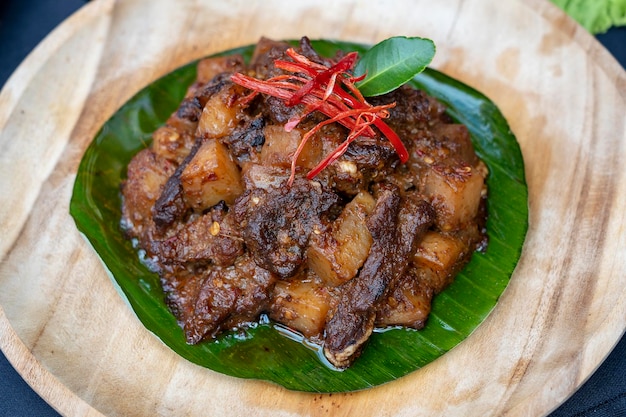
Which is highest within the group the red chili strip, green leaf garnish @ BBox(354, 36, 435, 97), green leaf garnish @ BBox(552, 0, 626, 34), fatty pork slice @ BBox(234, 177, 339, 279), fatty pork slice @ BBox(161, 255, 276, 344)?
green leaf garnish @ BBox(552, 0, 626, 34)

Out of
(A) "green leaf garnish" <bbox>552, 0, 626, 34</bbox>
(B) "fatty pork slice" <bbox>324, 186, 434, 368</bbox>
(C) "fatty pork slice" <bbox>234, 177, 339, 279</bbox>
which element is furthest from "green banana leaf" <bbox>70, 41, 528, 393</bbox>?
(A) "green leaf garnish" <bbox>552, 0, 626, 34</bbox>

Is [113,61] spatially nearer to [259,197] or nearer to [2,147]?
[2,147]

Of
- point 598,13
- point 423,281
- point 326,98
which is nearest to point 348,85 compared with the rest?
point 326,98

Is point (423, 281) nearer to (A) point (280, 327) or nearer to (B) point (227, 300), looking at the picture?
(A) point (280, 327)

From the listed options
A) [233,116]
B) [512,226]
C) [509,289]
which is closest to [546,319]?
[509,289]

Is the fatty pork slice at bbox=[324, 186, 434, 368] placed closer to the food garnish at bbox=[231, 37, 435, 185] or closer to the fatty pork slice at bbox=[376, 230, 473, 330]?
the fatty pork slice at bbox=[376, 230, 473, 330]

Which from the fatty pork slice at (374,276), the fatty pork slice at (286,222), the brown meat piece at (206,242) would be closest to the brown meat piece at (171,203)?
the brown meat piece at (206,242)
